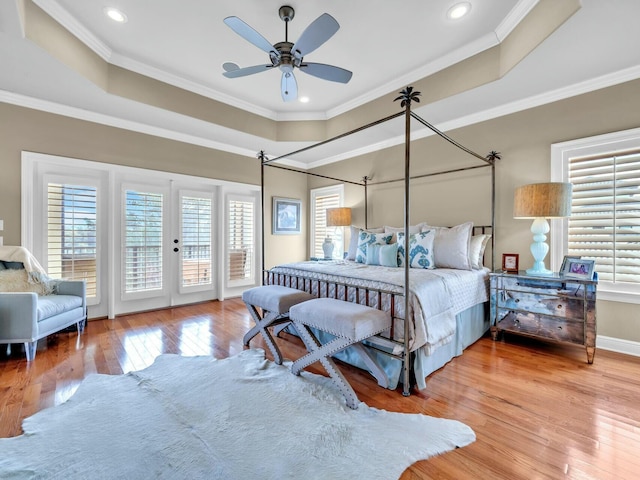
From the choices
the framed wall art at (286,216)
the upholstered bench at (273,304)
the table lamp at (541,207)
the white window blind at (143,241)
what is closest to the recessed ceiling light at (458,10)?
the table lamp at (541,207)

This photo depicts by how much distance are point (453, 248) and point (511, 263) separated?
0.68 meters

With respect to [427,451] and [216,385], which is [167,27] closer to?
[216,385]

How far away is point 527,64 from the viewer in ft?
8.56

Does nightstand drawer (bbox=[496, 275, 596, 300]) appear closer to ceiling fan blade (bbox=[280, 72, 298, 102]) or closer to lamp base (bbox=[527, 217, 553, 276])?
lamp base (bbox=[527, 217, 553, 276])

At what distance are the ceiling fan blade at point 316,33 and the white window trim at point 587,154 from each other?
8.86 ft

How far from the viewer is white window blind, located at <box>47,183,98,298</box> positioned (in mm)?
3512

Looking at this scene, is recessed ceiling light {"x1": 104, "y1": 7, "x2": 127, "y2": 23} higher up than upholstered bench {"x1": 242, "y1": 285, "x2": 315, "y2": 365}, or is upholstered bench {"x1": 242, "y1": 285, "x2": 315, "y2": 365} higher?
recessed ceiling light {"x1": 104, "y1": 7, "x2": 127, "y2": 23}

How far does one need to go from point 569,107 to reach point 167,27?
4.12 m

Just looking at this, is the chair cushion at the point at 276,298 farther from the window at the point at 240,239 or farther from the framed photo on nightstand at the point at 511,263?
the window at the point at 240,239

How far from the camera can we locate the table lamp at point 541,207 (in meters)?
2.72

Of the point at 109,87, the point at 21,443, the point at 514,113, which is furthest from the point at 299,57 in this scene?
the point at 21,443

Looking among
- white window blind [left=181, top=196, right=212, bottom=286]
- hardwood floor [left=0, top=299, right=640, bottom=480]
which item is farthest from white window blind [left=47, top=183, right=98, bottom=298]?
white window blind [left=181, top=196, right=212, bottom=286]

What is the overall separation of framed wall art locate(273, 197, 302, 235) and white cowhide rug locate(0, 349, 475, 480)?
12.2ft

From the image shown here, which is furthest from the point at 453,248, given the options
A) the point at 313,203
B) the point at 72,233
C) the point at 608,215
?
the point at 72,233
